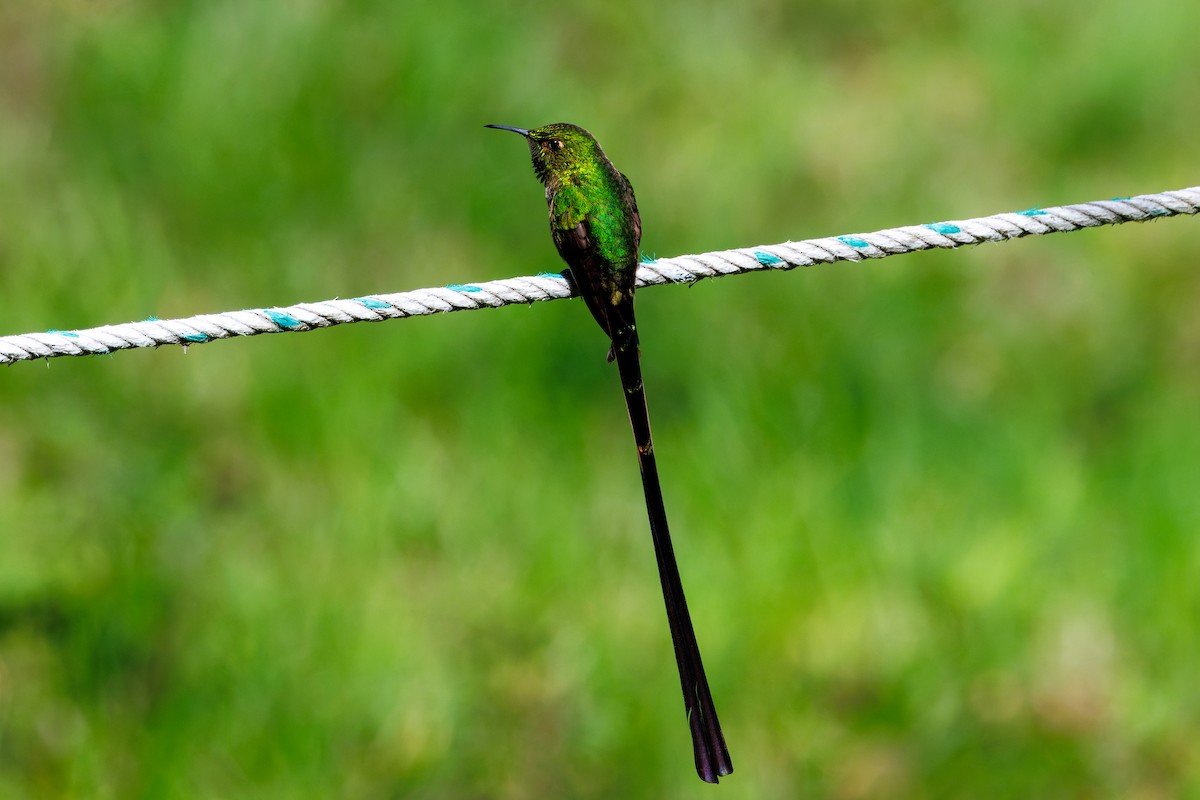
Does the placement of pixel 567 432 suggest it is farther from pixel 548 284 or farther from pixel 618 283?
pixel 548 284

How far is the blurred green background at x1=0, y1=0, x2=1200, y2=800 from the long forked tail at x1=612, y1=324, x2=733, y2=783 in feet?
5.28

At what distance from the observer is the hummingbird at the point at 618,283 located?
9.37ft

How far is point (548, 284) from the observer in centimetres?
292

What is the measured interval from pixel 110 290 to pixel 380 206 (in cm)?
129

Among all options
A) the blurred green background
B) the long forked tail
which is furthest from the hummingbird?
the blurred green background

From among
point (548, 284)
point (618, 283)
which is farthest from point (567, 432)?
point (548, 284)

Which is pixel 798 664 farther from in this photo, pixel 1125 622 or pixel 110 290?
pixel 110 290

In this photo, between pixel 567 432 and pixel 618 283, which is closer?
pixel 618 283

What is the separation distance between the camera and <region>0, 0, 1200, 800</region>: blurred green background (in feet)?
15.0

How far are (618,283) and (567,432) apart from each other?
2639 mm

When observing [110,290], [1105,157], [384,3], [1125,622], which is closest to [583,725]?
[1125,622]

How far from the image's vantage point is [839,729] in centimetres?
481

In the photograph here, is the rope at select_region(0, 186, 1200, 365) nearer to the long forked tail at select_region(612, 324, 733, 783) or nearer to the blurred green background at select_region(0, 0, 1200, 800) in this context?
the long forked tail at select_region(612, 324, 733, 783)

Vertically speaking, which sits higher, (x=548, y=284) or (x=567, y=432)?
(x=567, y=432)
